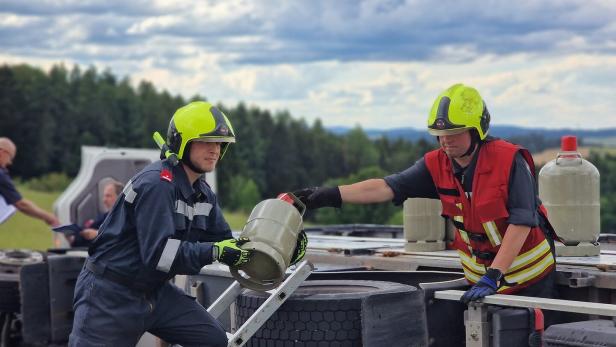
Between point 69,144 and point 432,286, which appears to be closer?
point 432,286

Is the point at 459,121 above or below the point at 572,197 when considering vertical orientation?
above

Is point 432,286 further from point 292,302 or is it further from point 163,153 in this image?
point 163,153

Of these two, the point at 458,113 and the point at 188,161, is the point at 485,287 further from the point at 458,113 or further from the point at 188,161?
the point at 188,161

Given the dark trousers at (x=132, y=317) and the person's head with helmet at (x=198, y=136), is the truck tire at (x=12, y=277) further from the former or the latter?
the person's head with helmet at (x=198, y=136)

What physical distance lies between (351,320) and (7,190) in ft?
23.9

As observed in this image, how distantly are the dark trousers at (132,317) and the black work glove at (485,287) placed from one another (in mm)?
1415

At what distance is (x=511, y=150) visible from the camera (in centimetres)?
574

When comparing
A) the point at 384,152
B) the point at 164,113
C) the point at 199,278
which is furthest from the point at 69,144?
the point at 199,278

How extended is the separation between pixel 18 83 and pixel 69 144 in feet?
25.0

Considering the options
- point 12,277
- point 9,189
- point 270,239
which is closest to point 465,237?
point 270,239

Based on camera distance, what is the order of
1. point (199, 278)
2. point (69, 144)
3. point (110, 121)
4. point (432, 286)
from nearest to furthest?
point (432, 286), point (199, 278), point (69, 144), point (110, 121)

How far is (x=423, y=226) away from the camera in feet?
24.9

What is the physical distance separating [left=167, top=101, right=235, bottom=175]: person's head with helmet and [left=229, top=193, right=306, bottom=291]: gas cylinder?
0.44m

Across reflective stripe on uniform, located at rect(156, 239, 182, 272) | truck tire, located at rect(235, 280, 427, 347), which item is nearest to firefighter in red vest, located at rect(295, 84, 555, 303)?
truck tire, located at rect(235, 280, 427, 347)
